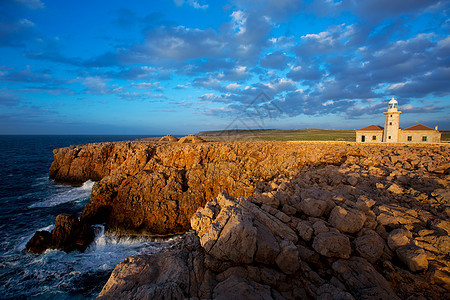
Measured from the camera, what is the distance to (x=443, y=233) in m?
5.60

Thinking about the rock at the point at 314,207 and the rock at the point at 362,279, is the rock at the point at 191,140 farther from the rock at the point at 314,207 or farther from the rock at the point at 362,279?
the rock at the point at 362,279

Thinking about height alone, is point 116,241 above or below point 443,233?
below

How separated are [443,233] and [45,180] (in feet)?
121

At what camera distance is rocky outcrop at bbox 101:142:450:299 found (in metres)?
4.43

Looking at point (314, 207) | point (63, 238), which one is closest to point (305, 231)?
point (314, 207)

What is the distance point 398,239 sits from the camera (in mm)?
5395

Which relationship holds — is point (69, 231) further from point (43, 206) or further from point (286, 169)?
point (286, 169)

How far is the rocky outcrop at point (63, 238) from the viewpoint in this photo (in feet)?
40.3

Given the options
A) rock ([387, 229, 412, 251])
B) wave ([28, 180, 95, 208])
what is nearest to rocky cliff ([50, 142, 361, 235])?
wave ([28, 180, 95, 208])

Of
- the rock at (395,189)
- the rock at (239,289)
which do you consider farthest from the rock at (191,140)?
the rock at (239,289)

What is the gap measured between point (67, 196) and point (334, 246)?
25.1m

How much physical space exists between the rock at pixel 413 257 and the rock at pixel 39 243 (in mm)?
17232

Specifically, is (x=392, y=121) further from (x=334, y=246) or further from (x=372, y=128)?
(x=334, y=246)

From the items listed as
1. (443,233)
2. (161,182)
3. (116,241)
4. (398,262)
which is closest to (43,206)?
(116,241)
